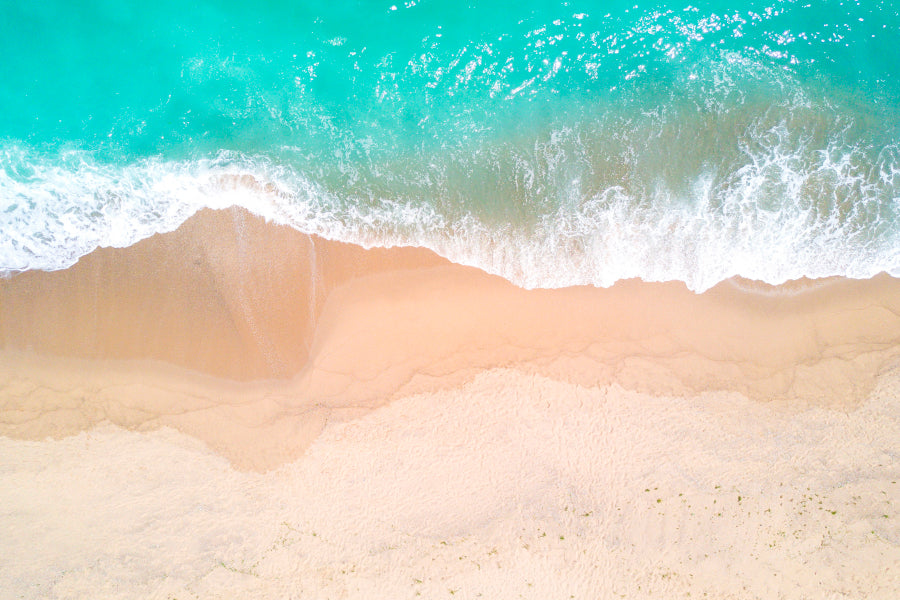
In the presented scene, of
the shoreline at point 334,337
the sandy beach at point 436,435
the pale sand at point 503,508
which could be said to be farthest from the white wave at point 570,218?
the pale sand at point 503,508

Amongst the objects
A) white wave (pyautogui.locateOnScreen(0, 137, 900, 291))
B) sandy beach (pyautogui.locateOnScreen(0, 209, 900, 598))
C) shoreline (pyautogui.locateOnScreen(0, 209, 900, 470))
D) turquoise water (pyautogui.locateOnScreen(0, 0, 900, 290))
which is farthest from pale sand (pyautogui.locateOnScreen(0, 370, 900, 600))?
turquoise water (pyautogui.locateOnScreen(0, 0, 900, 290))

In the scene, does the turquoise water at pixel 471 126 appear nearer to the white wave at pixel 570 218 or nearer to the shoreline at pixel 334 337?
the white wave at pixel 570 218

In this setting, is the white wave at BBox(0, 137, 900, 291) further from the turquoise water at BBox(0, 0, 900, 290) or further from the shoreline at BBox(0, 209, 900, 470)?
the shoreline at BBox(0, 209, 900, 470)

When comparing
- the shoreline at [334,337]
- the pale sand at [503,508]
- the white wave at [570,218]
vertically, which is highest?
the white wave at [570,218]

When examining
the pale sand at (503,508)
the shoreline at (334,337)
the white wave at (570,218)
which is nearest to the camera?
the pale sand at (503,508)

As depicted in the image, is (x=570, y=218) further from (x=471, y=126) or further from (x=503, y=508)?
(x=503, y=508)

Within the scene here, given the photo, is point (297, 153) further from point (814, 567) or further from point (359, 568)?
point (814, 567)

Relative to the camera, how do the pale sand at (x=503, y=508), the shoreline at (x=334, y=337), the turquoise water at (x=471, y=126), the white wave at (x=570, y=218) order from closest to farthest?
the pale sand at (x=503, y=508), the shoreline at (x=334, y=337), the white wave at (x=570, y=218), the turquoise water at (x=471, y=126)

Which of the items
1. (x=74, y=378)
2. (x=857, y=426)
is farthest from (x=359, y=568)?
(x=857, y=426)
